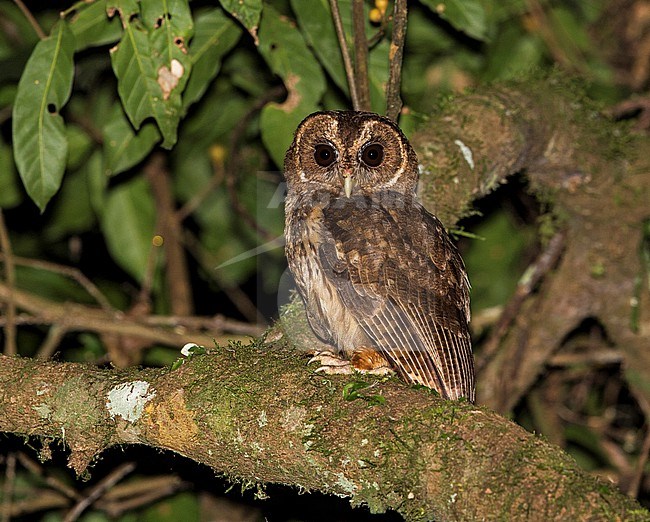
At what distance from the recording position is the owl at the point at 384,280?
125 inches

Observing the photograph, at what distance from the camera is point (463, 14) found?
149 inches

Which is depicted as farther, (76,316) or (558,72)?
(76,316)

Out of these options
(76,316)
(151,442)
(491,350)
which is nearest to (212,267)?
(76,316)

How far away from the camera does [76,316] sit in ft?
15.1

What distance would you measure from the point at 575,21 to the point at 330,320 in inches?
148

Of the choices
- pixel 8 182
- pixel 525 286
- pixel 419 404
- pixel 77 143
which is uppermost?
pixel 419 404

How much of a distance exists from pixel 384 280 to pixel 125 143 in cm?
144

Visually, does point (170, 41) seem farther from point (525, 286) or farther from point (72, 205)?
point (72, 205)

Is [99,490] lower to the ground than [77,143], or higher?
lower

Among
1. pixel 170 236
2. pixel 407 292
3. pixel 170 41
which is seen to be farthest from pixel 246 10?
pixel 170 236

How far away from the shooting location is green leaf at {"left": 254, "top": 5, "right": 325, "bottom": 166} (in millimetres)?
3828

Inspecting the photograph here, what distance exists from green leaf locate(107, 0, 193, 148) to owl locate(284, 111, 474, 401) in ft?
2.28

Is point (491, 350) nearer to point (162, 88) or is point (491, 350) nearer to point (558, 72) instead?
point (558, 72)

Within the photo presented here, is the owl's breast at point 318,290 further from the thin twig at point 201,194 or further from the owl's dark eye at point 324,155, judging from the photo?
the thin twig at point 201,194
